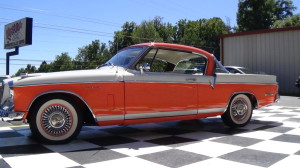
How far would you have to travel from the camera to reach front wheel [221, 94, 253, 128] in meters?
5.65

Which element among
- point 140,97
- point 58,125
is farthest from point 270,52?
point 58,125

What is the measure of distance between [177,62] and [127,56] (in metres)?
1.05

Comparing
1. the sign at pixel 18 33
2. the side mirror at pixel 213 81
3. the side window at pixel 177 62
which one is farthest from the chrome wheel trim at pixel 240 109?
the sign at pixel 18 33

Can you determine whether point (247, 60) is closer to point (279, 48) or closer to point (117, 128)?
point (279, 48)

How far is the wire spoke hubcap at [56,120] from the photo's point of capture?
13.3ft

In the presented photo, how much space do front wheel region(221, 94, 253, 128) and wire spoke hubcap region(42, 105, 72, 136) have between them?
9.82ft

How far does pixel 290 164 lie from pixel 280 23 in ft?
146

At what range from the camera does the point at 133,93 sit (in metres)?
4.45

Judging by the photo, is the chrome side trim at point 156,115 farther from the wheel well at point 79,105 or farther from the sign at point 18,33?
the sign at point 18,33

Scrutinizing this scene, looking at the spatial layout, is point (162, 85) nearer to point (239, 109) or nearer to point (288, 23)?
point (239, 109)

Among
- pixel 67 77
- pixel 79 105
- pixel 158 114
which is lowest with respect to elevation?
pixel 158 114

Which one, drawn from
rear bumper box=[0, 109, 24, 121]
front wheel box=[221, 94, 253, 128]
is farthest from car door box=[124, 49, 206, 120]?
rear bumper box=[0, 109, 24, 121]

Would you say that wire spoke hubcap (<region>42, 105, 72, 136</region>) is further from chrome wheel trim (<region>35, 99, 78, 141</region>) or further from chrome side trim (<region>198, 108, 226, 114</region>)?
chrome side trim (<region>198, 108, 226, 114</region>)

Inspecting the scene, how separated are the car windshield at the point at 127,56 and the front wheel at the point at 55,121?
3.54 feet
